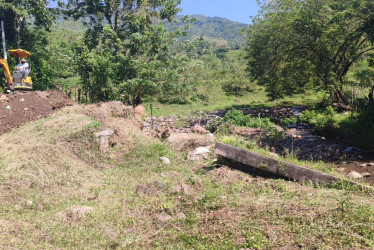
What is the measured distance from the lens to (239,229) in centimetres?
368

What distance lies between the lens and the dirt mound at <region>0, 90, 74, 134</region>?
8.98 metres

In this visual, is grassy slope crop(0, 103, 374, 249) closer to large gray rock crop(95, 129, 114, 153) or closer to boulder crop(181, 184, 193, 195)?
boulder crop(181, 184, 193, 195)

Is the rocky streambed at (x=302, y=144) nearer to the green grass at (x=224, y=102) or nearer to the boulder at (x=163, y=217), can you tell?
the boulder at (x=163, y=217)

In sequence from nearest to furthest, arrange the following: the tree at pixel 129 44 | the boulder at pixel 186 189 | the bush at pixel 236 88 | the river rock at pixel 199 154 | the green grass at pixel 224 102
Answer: the boulder at pixel 186 189, the river rock at pixel 199 154, the tree at pixel 129 44, the green grass at pixel 224 102, the bush at pixel 236 88

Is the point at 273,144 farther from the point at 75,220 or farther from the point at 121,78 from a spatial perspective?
the point at 121,78

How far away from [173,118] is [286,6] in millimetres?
6848

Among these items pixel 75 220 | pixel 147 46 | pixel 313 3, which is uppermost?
pixel 313 3

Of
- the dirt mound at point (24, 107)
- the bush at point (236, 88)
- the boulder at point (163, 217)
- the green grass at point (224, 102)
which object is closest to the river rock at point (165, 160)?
the boulder at point (163, 217)

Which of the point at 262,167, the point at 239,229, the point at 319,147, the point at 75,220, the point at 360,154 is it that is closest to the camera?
the point at 239,229

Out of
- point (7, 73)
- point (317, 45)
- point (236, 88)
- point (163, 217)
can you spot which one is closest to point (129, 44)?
point (7, 73)

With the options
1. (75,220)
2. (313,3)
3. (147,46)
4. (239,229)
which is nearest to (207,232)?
(239,229)

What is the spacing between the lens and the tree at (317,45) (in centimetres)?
1045

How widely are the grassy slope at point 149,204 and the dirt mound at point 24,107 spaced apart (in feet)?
6.39

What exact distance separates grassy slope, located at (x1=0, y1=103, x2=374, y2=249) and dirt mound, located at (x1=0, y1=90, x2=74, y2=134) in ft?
6.39
